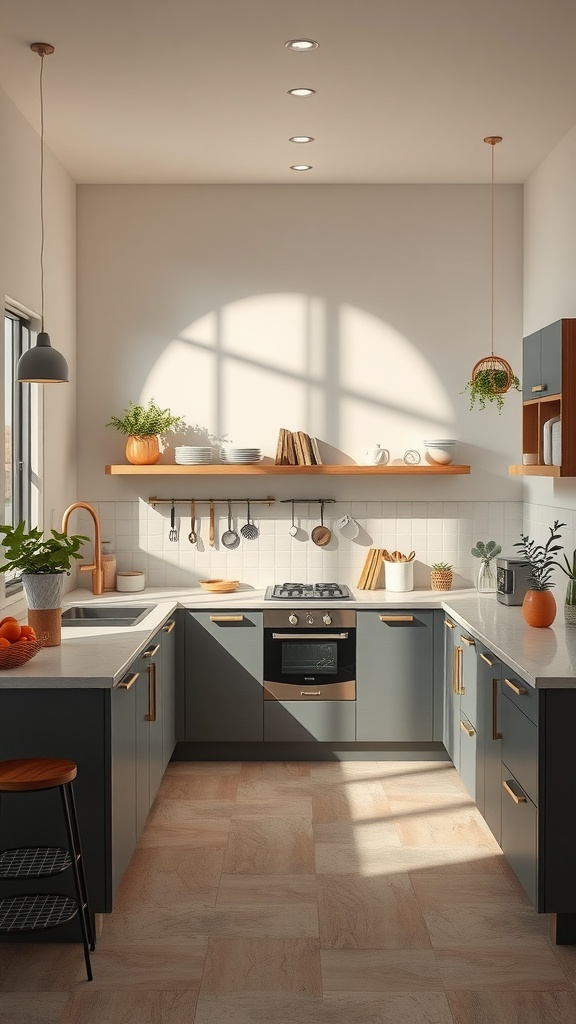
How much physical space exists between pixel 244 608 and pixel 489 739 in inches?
64.8

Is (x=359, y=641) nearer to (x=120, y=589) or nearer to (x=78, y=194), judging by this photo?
(x=120, y=589)

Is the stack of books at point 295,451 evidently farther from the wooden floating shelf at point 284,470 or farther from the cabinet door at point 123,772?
the cabinet door at point 123,772

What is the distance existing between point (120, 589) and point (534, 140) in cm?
323

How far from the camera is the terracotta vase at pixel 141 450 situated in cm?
579

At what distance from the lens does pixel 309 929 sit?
3574 mm

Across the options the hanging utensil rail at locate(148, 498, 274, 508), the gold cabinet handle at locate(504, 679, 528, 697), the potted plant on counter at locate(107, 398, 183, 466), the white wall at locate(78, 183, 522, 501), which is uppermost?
the white wall at locate(78, 183, 522, 501)

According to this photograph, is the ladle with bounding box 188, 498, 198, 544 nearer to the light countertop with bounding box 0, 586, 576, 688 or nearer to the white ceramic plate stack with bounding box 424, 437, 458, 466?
the light countertop with bounding box 0, 586, 576, 688

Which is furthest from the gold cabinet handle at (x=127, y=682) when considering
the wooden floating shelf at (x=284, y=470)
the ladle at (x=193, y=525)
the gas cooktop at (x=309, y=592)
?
the ladle at (x=193, y=525)

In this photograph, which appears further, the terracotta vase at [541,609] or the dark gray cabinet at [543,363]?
the dark gray cabinet at [543,363]

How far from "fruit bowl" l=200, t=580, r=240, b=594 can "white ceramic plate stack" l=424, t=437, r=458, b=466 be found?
1.33 meters

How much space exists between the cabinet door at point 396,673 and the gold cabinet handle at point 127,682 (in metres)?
1.80

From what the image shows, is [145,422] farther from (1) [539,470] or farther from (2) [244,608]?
(1) [539,470]

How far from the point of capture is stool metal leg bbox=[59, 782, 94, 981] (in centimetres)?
317

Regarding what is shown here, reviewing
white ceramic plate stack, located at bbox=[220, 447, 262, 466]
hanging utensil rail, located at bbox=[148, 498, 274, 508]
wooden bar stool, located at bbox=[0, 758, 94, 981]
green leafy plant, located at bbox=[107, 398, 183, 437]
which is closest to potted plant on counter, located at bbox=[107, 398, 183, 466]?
green leafy plant, located at bbox=[107, 398, 183, 437]
